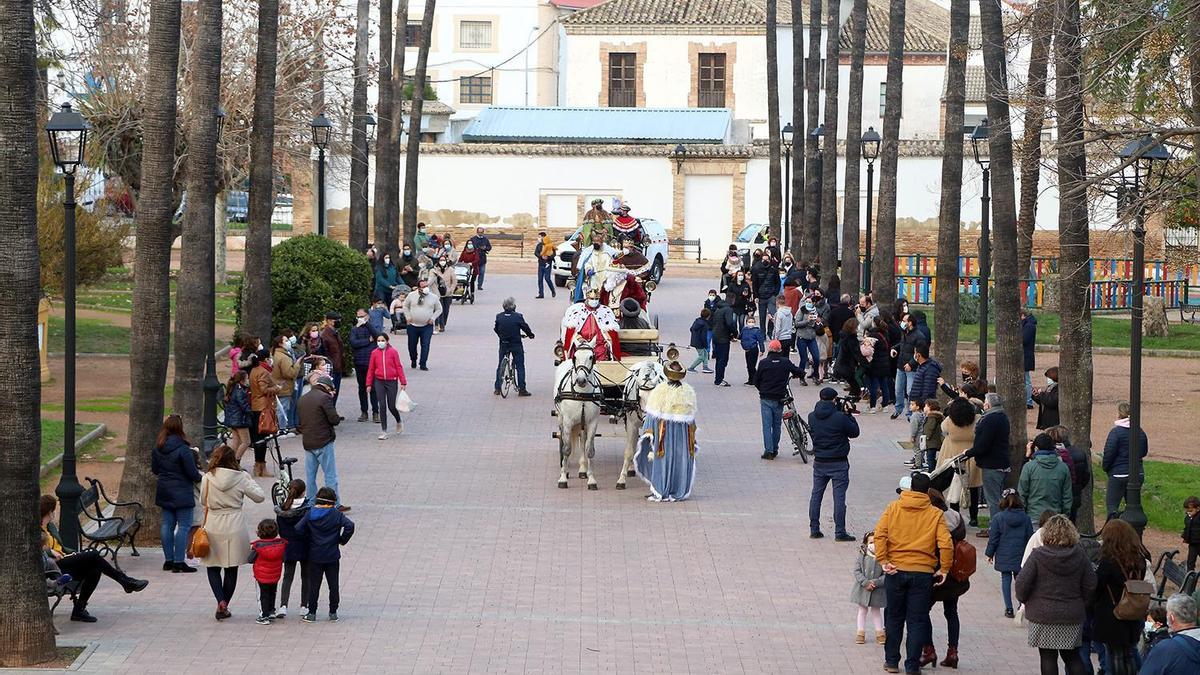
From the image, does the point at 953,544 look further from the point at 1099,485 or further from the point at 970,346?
the point at 970,346

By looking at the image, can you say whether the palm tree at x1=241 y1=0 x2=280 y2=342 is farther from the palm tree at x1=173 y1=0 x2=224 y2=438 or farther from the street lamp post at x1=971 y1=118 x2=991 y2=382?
the street lamp post at x1=971 y1=118 x2=991 y2=382

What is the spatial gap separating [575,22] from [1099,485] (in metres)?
56.2

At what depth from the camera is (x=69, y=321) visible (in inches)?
626

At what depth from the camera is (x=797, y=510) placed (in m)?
18.4

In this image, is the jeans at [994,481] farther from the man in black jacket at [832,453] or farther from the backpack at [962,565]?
the backpack at [962,565]

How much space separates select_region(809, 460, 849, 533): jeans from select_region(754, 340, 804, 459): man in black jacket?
14.0ft

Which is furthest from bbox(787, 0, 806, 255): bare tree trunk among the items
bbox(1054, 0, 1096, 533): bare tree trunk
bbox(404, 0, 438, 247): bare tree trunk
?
bbox(1054, 0, 1096, 533): bare tree trunk

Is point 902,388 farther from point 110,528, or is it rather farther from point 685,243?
point 685,243

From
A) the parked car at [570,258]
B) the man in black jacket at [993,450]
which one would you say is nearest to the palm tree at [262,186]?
the man in black jacket at [993,450]

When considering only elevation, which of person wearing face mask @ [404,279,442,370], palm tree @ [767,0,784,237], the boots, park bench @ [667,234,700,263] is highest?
palm tree @ [767,0,784,237]

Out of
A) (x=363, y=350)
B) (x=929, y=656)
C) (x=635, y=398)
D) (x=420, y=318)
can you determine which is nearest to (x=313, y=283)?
(x=420, y=318)

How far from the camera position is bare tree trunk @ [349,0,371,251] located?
40.2 meters

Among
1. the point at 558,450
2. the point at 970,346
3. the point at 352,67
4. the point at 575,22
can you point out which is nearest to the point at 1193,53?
the point at 558,450

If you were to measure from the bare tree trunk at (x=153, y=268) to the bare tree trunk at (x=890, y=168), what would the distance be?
16984 mm
